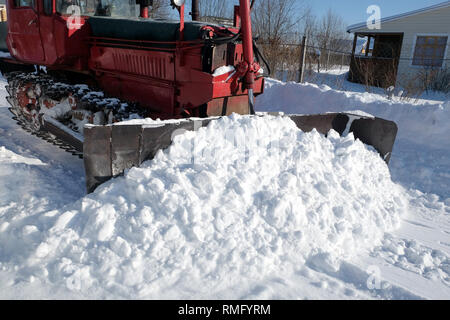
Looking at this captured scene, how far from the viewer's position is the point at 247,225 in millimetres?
2822

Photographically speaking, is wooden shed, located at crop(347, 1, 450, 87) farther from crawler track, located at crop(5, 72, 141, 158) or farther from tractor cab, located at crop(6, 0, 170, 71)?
crawler track, located at crop(5, 72, 141, 158)

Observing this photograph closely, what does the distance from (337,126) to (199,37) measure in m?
2.01

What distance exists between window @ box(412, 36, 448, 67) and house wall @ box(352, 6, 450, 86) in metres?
0.21

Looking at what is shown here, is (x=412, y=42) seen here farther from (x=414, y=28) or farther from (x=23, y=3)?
(x=23, y=3)

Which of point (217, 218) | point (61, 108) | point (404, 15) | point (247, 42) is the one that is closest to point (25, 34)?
point (61, 108)

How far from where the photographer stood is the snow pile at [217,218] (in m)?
2.41

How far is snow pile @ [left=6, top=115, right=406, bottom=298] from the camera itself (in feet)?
7.90

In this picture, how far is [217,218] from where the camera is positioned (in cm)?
280

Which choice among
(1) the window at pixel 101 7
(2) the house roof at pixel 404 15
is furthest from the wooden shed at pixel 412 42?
(1) the window at pixel 101 7

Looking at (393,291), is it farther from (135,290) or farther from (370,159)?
(370,159)

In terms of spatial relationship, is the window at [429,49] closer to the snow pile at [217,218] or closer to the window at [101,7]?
the window at [101,7]

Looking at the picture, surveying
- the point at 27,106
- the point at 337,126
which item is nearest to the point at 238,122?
the point at 337,126

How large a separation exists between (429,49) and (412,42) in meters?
0.81

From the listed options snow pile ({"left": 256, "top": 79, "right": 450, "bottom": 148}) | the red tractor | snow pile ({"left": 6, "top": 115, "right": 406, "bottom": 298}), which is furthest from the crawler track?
snow pile ({"left": 256, "top": 79, "right": 450, "bottom": 148})
